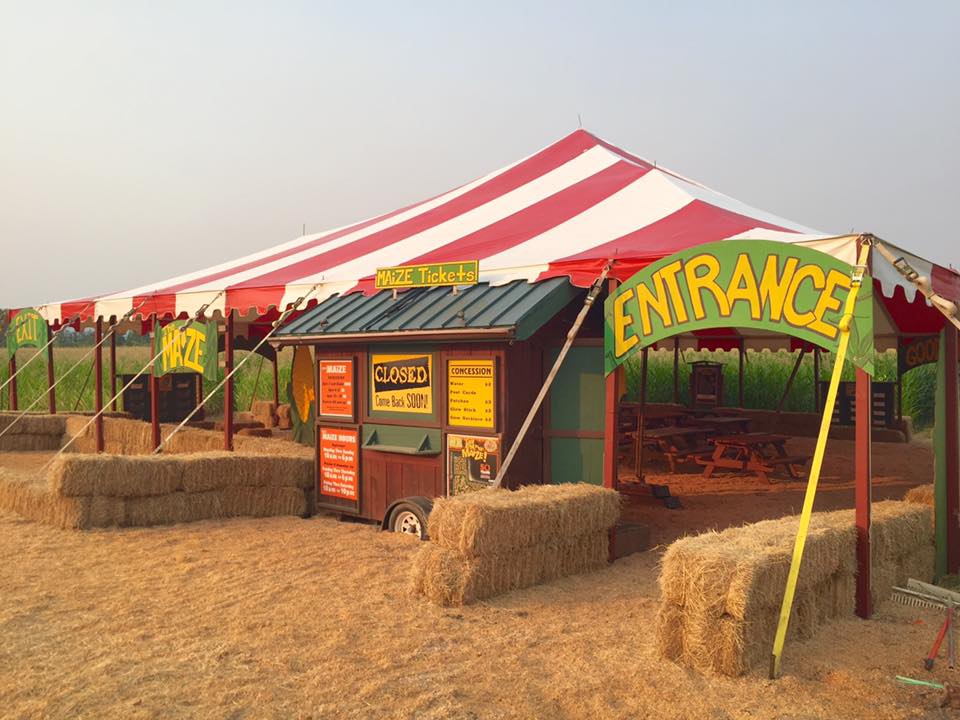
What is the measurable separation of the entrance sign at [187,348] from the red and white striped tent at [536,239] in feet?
0.77

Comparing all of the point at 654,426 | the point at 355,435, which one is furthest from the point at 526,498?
the point at 654,426

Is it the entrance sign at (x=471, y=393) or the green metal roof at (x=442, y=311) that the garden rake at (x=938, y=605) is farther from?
the entrance sign at (x=471, y=393)

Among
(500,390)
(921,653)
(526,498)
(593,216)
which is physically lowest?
(921,653)

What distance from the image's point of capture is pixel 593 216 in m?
7.62

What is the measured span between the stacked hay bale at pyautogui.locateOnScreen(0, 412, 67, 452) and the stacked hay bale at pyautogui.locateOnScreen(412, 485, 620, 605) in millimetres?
11019

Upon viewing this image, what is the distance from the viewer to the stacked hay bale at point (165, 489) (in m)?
7.29

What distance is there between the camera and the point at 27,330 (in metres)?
13.6

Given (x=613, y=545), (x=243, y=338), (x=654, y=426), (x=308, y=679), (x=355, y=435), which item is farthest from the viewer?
(x=243, y=338)

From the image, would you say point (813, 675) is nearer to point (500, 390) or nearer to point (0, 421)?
point (500, 390)

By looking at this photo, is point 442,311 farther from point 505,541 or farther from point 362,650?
point 362,650

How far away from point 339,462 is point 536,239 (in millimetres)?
2721

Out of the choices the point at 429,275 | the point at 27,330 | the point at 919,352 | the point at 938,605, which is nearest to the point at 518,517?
the point at 938,605

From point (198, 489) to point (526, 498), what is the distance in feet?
12.0

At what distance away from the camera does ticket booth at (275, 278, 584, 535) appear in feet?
21.2
